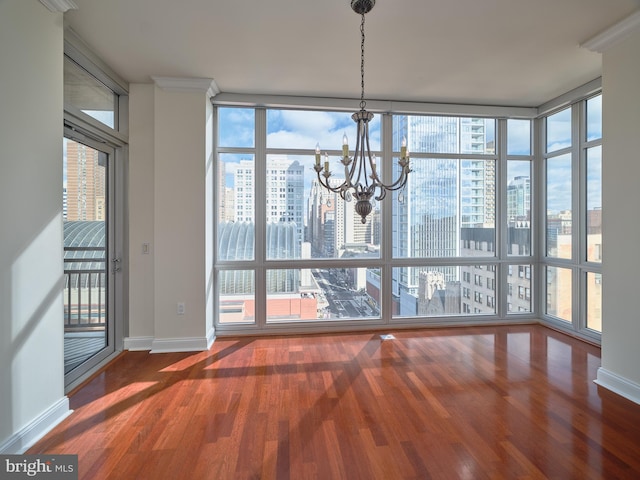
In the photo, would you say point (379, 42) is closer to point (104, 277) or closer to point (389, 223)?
point (389, 223)

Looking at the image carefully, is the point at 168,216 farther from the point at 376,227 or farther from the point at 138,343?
the point at 376,227

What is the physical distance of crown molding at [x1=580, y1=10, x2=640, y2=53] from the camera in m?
2.36

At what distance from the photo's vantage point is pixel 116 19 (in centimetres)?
239

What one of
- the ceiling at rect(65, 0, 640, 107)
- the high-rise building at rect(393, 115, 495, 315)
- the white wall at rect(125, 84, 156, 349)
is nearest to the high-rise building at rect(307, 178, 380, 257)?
the high-rise building at rect(393, 115, 495, 315)

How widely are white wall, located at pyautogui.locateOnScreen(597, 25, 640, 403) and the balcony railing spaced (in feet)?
15.9

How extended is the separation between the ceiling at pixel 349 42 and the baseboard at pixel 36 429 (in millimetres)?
2947

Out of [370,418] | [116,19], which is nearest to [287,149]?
[116,19]

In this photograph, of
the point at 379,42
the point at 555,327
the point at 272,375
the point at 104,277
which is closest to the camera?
the point at 379,42

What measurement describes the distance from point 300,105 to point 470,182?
2619 mm

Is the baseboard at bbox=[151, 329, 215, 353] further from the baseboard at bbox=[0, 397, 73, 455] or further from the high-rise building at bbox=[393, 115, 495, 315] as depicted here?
the high-rise building at bbox=[393, 115, 495, 315]

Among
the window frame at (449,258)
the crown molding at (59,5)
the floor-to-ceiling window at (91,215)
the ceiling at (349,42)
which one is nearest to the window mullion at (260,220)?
the window frame at (449,258)

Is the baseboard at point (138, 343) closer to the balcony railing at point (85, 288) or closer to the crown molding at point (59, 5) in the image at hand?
the balcony railing at point (85, 288)

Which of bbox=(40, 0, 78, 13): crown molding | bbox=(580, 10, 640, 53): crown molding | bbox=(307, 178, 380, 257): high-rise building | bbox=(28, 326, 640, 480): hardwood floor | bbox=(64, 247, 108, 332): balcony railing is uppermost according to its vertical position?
bbox=(580, 10, 640, 53): crown molding

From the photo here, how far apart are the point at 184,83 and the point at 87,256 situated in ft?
6.83
